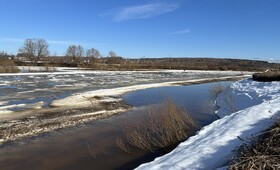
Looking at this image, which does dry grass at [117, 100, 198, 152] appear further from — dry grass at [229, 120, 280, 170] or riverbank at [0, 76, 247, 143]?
dry grass at [229, 120, 280, 170]

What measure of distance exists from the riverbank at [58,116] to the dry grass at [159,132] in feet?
10.1

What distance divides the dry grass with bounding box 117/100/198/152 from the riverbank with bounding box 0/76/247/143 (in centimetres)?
307

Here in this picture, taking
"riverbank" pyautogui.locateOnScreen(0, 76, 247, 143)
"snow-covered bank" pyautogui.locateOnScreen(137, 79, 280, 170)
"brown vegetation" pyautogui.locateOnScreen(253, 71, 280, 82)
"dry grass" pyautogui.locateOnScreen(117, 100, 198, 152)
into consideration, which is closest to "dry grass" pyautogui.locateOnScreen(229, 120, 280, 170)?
"snow-covered bank" pyautogui.locateOnScreen(137, 79, 280, 170)

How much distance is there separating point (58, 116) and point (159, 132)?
597 centimetres

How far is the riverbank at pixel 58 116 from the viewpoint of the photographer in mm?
13047

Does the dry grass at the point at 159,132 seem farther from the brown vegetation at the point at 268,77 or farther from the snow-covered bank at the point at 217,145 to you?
the brown vegetation at the point at 268,77

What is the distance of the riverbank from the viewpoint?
13.0m

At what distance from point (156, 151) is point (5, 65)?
4819 centimetres

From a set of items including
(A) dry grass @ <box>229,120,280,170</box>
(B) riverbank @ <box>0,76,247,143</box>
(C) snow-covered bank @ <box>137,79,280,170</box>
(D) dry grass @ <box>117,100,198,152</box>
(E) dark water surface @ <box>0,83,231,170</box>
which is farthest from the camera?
(B) riverbank @ <box>0,76,247,143</box>

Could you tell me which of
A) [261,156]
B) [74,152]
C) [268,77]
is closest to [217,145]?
[261,156]

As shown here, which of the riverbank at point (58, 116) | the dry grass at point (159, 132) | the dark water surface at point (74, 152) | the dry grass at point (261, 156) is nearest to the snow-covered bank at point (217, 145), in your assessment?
the dry grass at point (261, 156)

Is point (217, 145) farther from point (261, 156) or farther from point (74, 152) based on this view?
point (74, 152)

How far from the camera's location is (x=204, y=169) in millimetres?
6316

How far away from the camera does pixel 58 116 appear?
52.0 feet
